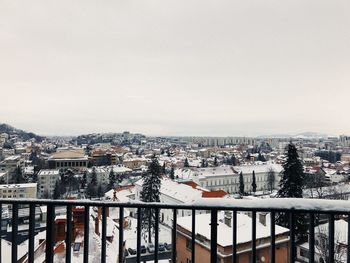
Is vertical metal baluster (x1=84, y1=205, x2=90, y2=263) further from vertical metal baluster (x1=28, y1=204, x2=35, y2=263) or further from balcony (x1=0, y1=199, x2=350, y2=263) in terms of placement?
vertical metal baluster (x1=28, y1=204, x2=35, y2=263)

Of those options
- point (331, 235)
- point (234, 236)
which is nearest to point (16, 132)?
point (234, 236)

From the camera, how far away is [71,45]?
1788cm

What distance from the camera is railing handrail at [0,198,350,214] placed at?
7.78 ft

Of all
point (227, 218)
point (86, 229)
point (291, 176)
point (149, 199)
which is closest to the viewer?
point (86, 229)

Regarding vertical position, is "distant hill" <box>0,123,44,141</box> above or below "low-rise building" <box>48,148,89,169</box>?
above

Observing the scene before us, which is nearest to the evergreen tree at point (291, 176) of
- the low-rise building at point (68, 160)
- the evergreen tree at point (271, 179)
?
the evergreen tree at point (271, 179)

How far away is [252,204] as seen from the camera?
8.05ft

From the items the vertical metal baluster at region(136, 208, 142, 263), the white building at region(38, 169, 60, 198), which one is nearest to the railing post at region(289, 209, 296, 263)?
the vertical metal baluster at region(136, 208, 142, 263)

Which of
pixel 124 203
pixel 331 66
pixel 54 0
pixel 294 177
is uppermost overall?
pixel 54 0

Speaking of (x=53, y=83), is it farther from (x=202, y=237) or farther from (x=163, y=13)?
(x=202, y=237)

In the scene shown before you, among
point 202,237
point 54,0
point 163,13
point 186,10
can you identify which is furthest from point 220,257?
point 163,13

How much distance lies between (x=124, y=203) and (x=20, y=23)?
43.8ft

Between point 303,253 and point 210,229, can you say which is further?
point 303,253

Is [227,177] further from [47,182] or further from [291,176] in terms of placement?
[291,176]
